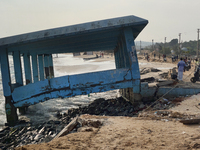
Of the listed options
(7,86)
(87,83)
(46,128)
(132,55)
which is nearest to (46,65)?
(7,86)

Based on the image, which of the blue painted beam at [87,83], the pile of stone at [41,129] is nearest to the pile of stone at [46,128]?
the pile of stone at [41,129]

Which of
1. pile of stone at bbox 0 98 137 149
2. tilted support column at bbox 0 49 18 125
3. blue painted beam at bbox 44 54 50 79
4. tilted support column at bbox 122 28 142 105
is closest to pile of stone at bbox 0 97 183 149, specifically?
pile of stone at bbox 0 98 137 149

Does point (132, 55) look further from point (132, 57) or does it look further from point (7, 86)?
point (7, 86)

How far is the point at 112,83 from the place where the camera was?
7.77 m

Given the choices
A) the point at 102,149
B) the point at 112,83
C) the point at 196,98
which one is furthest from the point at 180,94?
the point at 102,149

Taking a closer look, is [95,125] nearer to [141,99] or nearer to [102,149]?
[102,149]

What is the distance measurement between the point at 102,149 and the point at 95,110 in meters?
5.66

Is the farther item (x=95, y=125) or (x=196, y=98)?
(x=196, y=98)

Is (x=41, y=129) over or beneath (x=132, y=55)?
beneath

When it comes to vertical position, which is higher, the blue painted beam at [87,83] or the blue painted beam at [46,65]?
the blue painted beam at [46,65]

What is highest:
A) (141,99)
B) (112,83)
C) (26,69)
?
(26,69)

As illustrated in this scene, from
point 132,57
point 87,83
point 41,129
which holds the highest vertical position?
point 132,57

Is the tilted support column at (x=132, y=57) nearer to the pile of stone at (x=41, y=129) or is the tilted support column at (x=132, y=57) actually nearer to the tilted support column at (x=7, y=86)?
the pile of stone at (x=41, y=129)

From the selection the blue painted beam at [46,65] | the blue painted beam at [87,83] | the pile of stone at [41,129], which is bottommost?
the pile of stone at [41,129]
